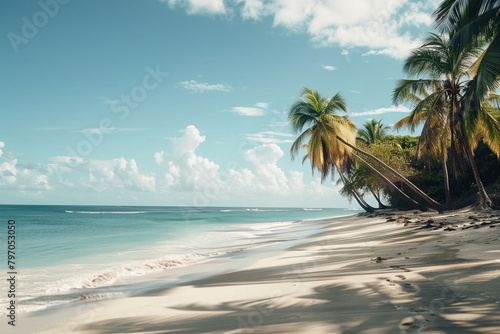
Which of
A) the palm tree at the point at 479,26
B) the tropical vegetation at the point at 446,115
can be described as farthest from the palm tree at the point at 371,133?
the palm tree at the point at 479,26

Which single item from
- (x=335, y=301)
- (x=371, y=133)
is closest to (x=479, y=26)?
(x=335, y=301)

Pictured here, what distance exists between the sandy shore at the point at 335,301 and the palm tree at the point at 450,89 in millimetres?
9991

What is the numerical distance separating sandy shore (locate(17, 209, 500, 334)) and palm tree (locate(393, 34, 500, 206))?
9.99 m

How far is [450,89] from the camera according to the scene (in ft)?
53.5

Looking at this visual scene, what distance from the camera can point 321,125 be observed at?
2128cm

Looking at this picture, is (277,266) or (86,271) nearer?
(277,266)

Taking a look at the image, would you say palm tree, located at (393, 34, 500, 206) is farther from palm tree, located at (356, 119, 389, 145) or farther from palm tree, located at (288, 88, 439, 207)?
palm tree, located at (356, 119, 389, 145)

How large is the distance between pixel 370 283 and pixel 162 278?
512 centimetres

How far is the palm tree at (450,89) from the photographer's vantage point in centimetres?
1545

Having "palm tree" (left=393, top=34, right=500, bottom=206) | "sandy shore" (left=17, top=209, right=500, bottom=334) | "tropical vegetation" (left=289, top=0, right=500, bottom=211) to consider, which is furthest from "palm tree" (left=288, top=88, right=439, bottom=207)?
"sandy shore" (left=17, top=209, right=500, bottom=334)

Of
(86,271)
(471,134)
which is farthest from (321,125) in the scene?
(86,271)

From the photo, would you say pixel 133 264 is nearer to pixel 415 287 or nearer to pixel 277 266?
pixel 277 266

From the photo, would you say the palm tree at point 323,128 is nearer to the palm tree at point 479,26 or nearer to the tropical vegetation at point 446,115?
the tropical vegetation at point 446,115

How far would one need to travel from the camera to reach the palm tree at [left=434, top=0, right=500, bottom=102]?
381 inches
